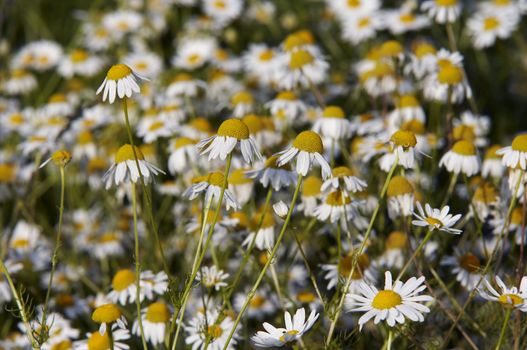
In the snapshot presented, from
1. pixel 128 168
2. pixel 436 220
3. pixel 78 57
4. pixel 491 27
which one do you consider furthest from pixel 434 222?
pixel 78 57

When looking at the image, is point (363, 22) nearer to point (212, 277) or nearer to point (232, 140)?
point (212, 277)

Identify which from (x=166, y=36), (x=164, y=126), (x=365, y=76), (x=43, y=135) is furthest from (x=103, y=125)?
(x=166, y=36)

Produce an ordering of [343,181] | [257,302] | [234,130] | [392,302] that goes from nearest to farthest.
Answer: [392,302] < [234,130] < [343,181] < [257,302]

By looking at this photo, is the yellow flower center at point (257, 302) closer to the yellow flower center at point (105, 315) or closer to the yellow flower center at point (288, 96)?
the yellow flower center at point (105, 315)

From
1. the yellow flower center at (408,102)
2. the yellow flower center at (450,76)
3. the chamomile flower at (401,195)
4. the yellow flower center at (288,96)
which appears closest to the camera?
the chamomile flower at (401,195)

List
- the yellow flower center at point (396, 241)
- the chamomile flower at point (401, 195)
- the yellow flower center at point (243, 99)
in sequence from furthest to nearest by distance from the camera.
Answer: the yellow flower center at point (243, 99)
the yellow flower center at point (396, 241)
the chamomile flower at point (401, 195)

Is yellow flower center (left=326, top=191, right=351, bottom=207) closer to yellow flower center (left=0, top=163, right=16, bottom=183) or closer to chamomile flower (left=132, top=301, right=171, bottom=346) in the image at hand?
chamomile flower (left=132, top=301, right=171, bottom=346)

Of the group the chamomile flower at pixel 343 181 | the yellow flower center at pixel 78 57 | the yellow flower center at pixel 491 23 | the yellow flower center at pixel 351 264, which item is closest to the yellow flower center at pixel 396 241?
the yellow flower center at pixel 351 264
